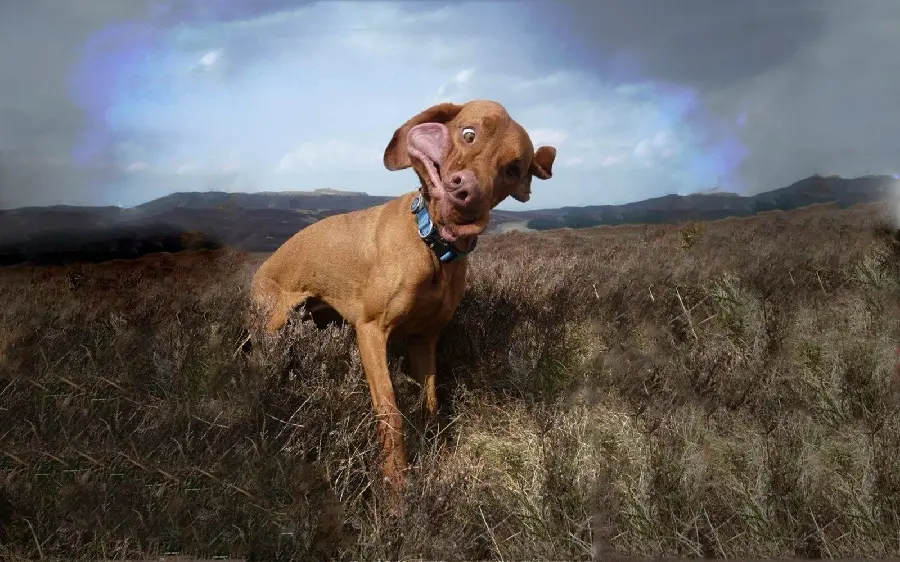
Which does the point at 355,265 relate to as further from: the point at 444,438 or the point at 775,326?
the point at 775,326

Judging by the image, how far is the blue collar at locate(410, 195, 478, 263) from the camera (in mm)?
3273

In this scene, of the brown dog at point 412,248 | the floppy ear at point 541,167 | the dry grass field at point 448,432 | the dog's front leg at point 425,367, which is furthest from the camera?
the dog's front leg at point 425,367

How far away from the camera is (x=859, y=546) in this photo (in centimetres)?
275

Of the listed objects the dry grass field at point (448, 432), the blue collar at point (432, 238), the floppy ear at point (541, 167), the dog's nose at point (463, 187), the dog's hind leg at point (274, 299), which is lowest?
the dry grass field at point (448, 432)

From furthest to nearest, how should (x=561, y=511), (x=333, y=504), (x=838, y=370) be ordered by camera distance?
(x=838, y=370)
(x=561, y=511)
(x=333, y=504)

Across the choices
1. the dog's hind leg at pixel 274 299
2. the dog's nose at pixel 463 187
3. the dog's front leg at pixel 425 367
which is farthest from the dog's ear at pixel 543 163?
the dog's hind leg at pixel 274 299

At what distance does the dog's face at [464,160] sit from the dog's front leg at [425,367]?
750mm

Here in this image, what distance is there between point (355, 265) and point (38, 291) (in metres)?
1.38

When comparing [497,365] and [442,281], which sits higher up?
[442,281]

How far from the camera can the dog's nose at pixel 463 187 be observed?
2.85 metres

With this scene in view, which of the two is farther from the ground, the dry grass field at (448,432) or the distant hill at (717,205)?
the distant hill at (717,205)

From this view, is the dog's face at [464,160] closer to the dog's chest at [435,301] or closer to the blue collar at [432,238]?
the blue collar at [432,238]

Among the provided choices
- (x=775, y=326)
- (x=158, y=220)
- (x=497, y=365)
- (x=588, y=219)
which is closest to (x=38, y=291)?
(x=158, y=220)

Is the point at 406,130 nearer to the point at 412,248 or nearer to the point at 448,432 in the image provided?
the point at 412,248
